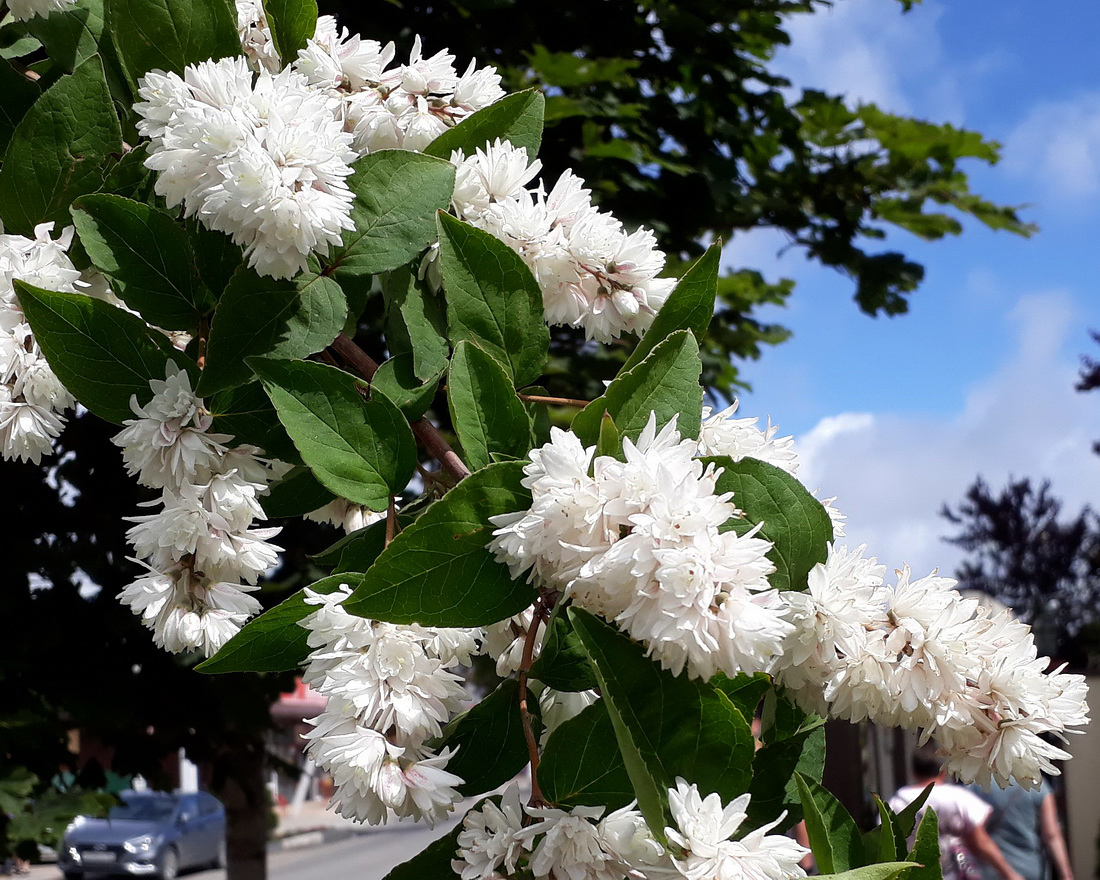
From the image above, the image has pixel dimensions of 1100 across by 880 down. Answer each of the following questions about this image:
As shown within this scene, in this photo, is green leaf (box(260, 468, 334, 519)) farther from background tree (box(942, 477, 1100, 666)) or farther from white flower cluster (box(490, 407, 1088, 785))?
background tree (box(942, 477, 1100, 666))

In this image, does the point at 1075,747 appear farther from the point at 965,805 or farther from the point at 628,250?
the point at 628,250

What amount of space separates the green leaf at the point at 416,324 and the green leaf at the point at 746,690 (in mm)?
399

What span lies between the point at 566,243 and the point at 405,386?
0.25 m

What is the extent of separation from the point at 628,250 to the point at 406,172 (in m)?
0.27

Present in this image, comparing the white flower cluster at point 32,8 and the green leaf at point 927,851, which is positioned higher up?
the white flower cluster at point 32,8

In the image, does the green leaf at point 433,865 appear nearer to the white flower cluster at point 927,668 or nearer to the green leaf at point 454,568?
the green leaf at point 454,568

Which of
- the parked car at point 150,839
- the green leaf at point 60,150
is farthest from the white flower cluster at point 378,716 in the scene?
the parked car at point 150,839

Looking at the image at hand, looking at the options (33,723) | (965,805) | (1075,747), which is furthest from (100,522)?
(1075,747)

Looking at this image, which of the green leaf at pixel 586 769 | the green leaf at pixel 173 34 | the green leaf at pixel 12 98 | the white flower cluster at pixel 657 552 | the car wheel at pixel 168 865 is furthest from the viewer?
the car wheel at pixel 168 865

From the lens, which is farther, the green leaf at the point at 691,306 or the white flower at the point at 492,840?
the green leaf at the point at 691,306

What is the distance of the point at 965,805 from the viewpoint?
5.68 metres

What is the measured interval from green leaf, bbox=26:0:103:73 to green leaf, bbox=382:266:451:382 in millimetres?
464

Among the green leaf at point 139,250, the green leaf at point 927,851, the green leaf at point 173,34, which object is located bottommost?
the green leaf at point 927,851

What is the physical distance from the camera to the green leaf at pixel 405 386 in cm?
98
